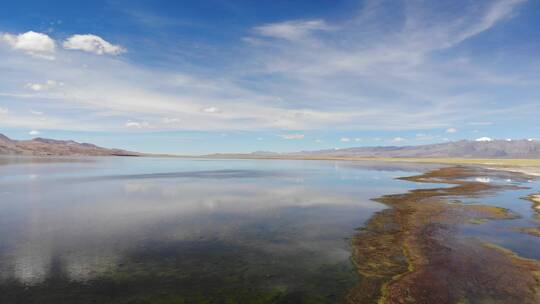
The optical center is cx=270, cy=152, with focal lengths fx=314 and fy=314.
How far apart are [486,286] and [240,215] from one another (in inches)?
709

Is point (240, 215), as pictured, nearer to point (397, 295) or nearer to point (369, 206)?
point (369, 206)

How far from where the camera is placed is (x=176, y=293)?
477 inches

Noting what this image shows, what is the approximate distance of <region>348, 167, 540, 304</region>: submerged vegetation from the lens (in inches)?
480

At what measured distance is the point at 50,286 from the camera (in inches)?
480

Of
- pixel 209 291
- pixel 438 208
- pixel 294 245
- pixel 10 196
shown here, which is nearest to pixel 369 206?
pixel 438 208

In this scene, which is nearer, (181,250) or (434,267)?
(434,267)

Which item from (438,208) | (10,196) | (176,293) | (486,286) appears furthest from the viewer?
(10,196)

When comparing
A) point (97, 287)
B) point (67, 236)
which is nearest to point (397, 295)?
point (97, 287)

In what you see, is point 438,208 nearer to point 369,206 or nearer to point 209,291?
point 369,206

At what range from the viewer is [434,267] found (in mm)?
14836

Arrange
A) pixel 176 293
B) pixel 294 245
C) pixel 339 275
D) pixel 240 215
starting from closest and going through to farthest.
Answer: pixel 176 293, pixel 339 275, pixel 294 245, pixel 240 215

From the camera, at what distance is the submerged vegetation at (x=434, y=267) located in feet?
40.0

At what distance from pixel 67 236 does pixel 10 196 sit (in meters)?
22.2

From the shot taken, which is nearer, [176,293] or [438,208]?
[176,293]
